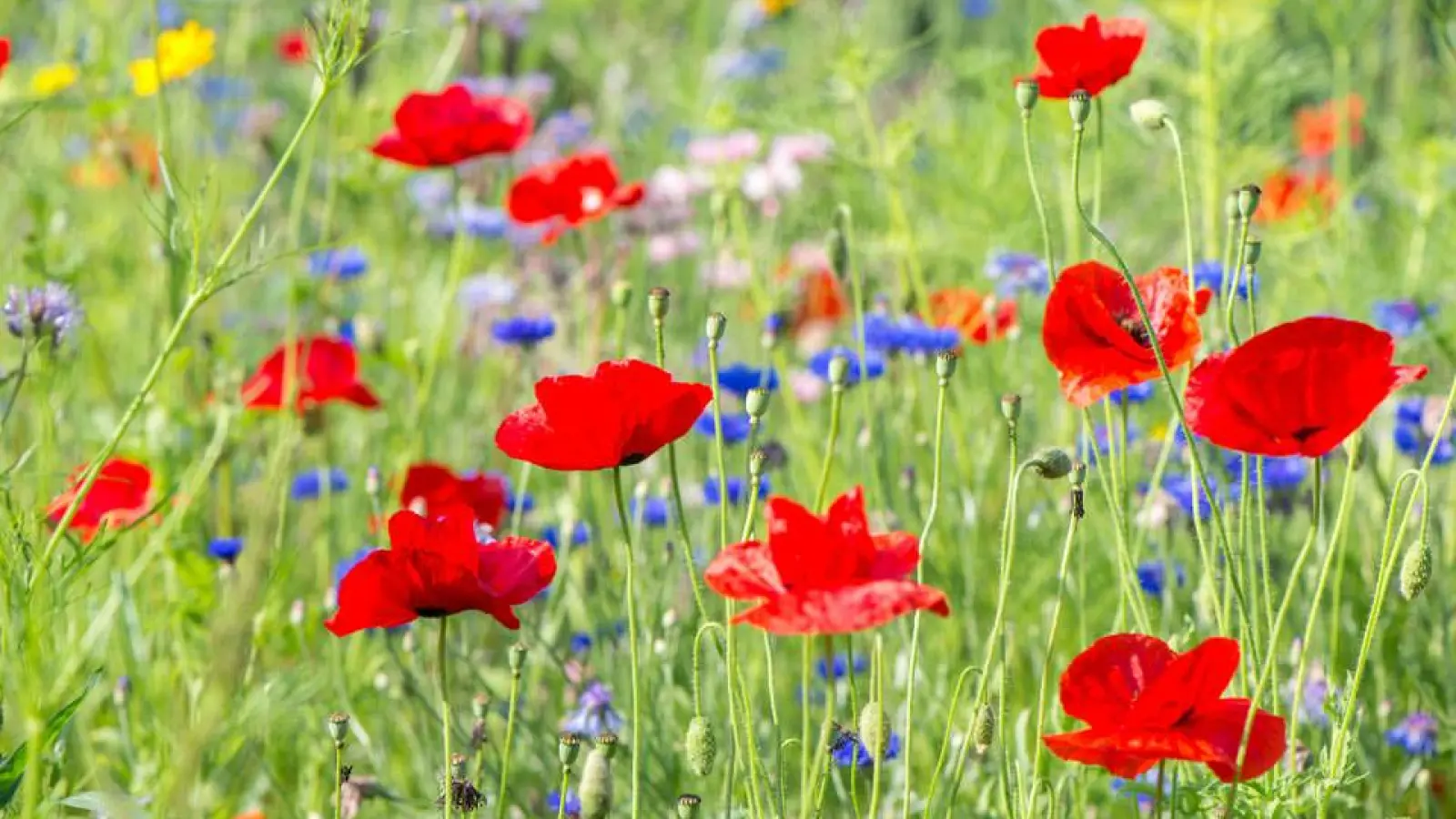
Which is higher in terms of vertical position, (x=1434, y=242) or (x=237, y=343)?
(x=1434, y=242)

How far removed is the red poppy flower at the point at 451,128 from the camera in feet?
6.58

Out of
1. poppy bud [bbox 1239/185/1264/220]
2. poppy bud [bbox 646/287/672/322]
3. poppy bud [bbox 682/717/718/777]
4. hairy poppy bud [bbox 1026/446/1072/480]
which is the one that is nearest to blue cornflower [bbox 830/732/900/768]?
poppy bud [bbox 682/717/718/777]

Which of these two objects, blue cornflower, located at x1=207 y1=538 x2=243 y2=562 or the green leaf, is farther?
blue cornflower, located at x1=207 y1=538 x2=243 y2=562

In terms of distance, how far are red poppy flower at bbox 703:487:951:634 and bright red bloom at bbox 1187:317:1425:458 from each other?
23cm

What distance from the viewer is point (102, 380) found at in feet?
8.67

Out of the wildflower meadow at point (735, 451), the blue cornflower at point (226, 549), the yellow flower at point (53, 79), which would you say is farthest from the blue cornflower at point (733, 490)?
the yellow flower at point (53, 79)

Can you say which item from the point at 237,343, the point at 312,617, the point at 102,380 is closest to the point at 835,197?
the point at 237,343

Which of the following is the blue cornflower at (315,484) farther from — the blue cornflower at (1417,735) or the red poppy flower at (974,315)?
the blue cornflower at (1417,735)

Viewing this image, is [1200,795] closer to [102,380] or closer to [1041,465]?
[1041,465]

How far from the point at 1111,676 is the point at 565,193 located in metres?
1.20

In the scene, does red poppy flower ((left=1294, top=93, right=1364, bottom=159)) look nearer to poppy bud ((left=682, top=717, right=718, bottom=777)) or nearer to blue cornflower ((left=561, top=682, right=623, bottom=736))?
blue cornflower ((left=561, top=682, right=623, bottom=736))

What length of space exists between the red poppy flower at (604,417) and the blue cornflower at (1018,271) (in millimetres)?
1195

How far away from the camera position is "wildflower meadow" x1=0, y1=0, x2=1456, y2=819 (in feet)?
3.91

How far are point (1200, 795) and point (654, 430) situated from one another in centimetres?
47
